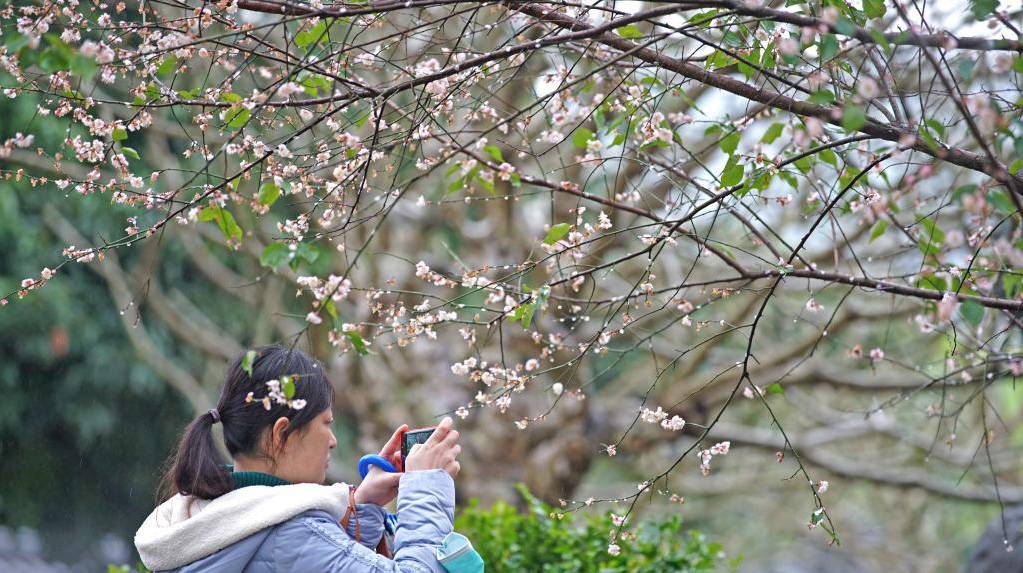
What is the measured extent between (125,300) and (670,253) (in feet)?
13.7

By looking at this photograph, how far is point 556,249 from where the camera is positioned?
2.45m

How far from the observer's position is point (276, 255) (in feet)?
5.47

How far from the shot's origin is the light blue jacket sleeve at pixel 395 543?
1.68 metres

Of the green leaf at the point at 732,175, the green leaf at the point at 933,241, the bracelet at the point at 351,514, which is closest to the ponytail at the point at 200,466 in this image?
the bracelet at the point at 351,514

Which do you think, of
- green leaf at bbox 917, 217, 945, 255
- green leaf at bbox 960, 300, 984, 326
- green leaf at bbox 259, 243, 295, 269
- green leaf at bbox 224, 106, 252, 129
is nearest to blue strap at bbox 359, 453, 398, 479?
green leaf at bbox 259, 243, 295, 269

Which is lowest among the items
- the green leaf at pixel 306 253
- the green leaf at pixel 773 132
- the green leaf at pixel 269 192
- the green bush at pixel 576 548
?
the green leaf at pixel 306 253

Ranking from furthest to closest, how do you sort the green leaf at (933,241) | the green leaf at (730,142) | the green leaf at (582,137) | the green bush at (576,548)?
the green bush at (576,548), the green leaf at (582,137), the green leaf at (933,241), the green leaf at (730,142)

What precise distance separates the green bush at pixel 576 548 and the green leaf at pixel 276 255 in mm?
1807

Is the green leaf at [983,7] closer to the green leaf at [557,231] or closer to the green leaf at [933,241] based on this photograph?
the green leaf at [933,241]

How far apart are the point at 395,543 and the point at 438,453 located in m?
0.20

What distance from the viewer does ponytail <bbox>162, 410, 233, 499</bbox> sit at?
5.83ft

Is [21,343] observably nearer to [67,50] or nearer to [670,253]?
[670,253]

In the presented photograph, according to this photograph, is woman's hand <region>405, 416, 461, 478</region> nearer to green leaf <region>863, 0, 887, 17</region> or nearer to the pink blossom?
the pink blossom

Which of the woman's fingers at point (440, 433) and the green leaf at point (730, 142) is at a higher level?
the green leaf at point (730, 142)
